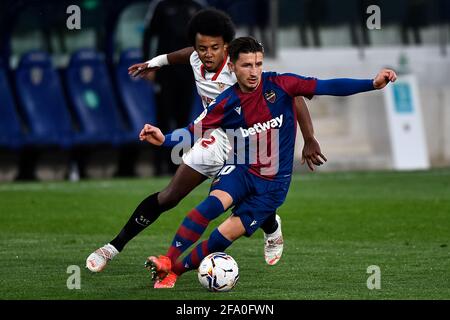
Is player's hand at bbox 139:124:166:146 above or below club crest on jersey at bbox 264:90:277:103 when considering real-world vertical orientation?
below

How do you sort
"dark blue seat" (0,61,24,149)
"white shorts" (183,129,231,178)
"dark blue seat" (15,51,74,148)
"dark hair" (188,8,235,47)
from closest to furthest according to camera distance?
"dark hair" (188,8,235,47) → "white shorts" (183,129,231,178) → "dark blue seat" (0,61,24,149) → "dark blue seat" (15,51,74,148)

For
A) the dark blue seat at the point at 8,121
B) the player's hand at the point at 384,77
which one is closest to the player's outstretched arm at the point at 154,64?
the player's hand at the point at 384,77

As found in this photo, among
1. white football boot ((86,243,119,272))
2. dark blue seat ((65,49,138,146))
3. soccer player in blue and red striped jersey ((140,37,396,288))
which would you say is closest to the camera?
soccer player in blue and red striped jersey ((140,37,396,288))

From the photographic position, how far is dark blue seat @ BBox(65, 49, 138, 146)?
21.8 metres

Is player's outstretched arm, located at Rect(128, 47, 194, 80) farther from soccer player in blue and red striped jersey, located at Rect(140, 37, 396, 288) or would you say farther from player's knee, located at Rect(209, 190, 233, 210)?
player's knee, located at Rect(209, 190, 233, 210)

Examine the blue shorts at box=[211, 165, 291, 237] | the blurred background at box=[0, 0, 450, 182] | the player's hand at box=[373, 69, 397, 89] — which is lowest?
the blurred background at box=[0, 0, 450, 182]

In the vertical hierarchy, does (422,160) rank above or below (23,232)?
below

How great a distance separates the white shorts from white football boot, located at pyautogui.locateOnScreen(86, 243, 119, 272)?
92 centimetres

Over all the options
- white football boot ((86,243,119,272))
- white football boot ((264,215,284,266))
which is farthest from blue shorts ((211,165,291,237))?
white football boot ((264,215,284,266))
